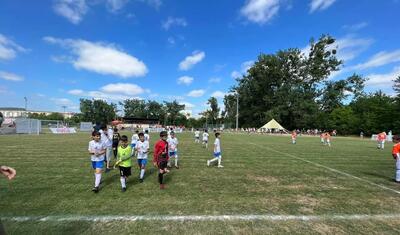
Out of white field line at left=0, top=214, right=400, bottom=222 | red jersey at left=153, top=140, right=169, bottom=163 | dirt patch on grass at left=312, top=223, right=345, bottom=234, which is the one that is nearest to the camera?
dirt patch on grass at left=312, top=223, right=345, bottom=234

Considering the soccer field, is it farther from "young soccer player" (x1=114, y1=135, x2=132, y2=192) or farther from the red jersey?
the red jersey

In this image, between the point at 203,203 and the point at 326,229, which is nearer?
the point at 326,229

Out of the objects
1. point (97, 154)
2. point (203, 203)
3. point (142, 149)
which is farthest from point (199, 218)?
point (142, 149)

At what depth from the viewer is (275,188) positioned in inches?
350

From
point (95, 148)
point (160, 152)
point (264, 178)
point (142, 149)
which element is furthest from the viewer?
point (264, 178)

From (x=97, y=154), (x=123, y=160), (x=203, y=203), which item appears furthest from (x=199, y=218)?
(x=97, y=154)

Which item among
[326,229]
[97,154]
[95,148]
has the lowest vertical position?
[326,229]

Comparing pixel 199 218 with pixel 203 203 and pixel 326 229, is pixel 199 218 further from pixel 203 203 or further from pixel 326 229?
pixel 326 229

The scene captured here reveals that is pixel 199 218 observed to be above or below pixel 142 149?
below

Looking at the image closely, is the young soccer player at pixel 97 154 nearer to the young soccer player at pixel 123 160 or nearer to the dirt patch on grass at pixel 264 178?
the young soccer player at pixel 123 160

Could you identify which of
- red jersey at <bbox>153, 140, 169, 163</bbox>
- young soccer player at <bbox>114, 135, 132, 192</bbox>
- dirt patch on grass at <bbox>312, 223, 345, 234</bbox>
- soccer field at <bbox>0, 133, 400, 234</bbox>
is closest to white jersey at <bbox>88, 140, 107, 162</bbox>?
young soccer player at <bbox>114, 135, 132, 192</bbox>

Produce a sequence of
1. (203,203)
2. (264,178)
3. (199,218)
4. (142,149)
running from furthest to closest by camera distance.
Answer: (264,178)
(142,149)
(203,203)
(199,218)

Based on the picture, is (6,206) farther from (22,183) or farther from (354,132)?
(354,132)

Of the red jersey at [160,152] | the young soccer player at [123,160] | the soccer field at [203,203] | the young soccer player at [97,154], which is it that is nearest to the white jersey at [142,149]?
the soccer field at [203,203]
